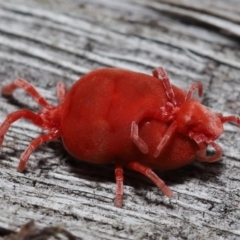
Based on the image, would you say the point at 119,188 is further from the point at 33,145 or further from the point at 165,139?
the point at 33,145

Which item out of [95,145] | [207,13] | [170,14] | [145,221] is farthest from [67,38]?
[145,221]

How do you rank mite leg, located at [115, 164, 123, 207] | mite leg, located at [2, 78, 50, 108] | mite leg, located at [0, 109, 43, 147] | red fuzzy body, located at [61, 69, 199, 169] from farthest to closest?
mite leg, located at [2, 78, 50, 108] < mite leg, located at [0, 109, 43, 147] < mite leg, located at [115, 164, 123, 207] < red fuzzy body, located at [61, 69, 199, 169]

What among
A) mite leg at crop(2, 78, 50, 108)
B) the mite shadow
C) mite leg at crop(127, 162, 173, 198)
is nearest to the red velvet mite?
mite leg at crop(127, 162, 173, 198)

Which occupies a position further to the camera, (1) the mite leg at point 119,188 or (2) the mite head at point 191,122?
(1) the mite leg at point 119,188

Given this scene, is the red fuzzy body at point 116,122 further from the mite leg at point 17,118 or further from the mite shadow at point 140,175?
the mite leg at point 17,118

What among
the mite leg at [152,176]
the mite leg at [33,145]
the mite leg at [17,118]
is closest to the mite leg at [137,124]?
the mite leg at [152,176]

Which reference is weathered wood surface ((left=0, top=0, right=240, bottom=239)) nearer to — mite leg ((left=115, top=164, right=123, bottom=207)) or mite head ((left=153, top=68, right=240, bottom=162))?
mite leg ((left=115, top=164, right=123, bottom=207))

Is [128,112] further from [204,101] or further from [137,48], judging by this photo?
[137,48]

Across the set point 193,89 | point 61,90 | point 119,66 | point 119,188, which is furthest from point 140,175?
point 119,66
